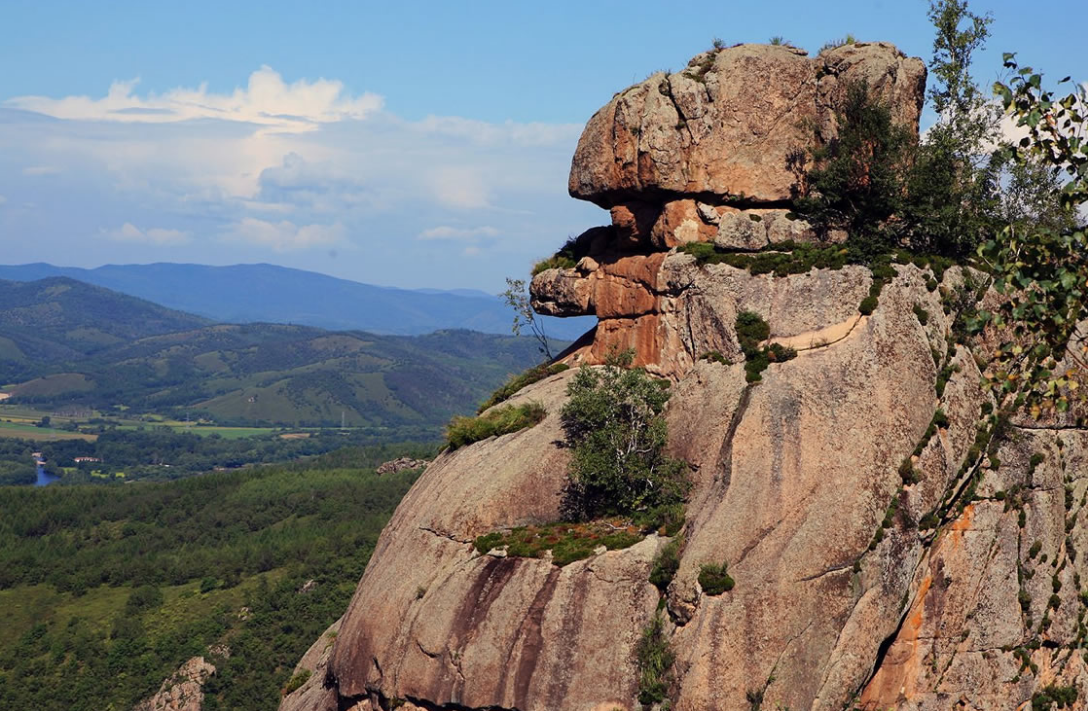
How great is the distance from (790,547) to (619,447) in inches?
305

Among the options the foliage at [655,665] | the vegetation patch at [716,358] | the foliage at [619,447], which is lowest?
the foliage at [655,665]

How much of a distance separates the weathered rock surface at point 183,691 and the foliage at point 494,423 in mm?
68390

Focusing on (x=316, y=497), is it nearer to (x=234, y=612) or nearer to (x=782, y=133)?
(x=234, y=612)

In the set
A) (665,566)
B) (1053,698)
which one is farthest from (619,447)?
(1053,698)

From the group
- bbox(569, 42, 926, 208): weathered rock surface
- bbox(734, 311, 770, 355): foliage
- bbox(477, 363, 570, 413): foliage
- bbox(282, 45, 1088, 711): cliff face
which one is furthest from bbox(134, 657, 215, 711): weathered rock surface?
bbox(734, 311, 770, 355): foliage

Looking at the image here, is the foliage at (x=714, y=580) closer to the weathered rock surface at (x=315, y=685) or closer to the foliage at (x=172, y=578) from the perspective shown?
the weathered rock surface at (x=315, y=685)

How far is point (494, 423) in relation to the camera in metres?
45.0

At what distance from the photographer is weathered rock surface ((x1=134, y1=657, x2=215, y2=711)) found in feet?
332

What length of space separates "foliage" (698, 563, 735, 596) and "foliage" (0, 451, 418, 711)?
251 feet

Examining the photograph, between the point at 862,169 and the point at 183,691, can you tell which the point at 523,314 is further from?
the point at 183,691

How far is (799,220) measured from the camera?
43.6 m

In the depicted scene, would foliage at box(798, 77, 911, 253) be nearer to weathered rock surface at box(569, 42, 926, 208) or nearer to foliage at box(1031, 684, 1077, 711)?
weathered rock surface at box(569, 42, 926, 208)

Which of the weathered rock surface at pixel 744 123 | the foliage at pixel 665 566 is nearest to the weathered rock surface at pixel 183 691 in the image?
the foliage at pixel 665 566

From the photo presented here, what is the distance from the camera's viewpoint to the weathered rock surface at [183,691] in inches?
3984
